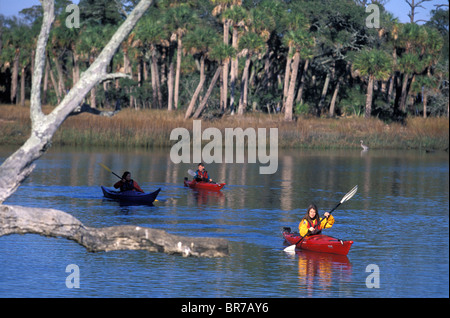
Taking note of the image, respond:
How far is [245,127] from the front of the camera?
2218 inches

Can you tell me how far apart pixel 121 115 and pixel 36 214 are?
4356 centimetres

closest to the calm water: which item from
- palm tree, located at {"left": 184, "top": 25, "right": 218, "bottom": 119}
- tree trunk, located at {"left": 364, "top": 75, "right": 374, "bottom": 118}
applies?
tree trunk, located at {"left": 364, "top": 75, "right": 374, "bottom": 118}

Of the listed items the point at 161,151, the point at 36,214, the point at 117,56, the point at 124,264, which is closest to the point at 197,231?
the point at 124,264

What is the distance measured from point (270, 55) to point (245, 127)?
67.6 ft

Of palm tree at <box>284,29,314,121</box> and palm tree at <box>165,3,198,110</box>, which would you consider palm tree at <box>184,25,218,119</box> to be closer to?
palm tree at <box>165,3,198,110</box>

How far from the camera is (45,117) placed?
42.4ft

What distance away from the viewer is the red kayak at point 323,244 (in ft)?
62.6

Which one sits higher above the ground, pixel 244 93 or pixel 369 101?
pixel 244 93

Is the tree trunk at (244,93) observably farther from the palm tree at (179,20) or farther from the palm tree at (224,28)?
the palm tree at (179,20)

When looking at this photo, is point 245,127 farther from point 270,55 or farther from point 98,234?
point 98,234

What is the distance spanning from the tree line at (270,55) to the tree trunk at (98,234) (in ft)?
159

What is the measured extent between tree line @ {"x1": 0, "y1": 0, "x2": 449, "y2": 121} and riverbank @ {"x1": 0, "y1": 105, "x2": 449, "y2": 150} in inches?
145

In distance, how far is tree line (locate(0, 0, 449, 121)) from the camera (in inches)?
2557

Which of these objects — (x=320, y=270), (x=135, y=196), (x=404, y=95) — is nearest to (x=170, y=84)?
(x=404, y=95)
